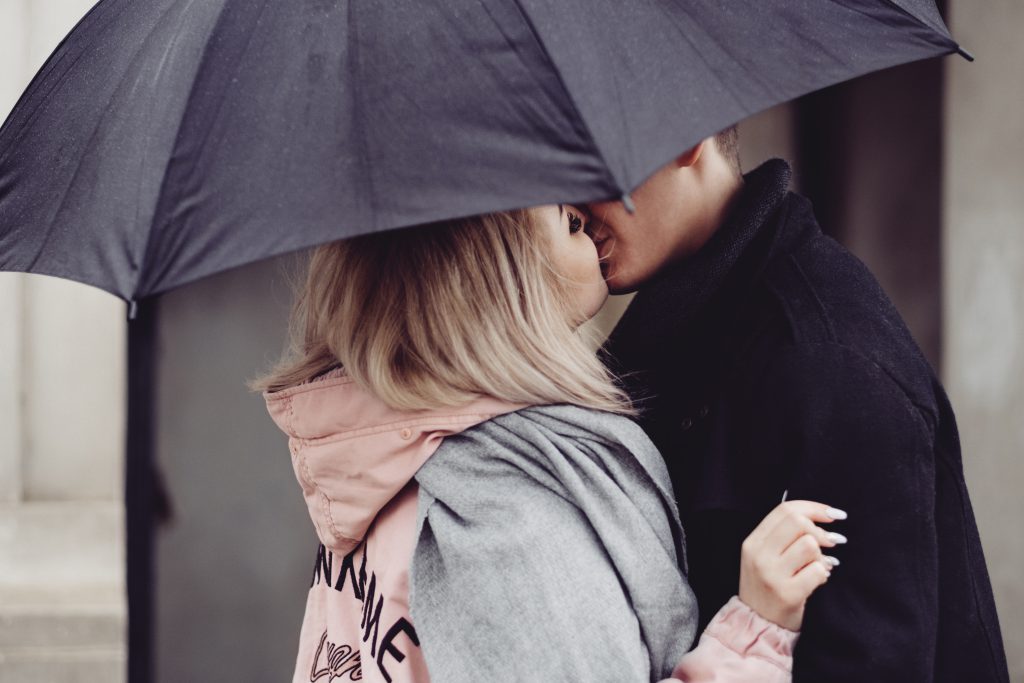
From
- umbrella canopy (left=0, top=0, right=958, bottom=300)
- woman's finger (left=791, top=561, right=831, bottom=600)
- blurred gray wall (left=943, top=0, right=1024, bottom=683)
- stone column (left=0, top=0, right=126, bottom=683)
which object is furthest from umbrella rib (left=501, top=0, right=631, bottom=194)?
stone column (left=0, top=0, right=126, bottom=683)

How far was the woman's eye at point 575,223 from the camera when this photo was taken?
1969mm

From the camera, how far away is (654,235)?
78.6 inches

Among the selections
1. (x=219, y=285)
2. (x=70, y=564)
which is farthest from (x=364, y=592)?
(x=70, y=564)

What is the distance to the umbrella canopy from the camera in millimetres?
1480

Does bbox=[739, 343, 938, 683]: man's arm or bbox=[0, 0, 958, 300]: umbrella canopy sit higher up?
bbox=[0, 0, 958, 300]: umbrella canopy

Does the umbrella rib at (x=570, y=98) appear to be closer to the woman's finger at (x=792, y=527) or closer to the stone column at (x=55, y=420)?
the woman's finger at (x=792, y=527)

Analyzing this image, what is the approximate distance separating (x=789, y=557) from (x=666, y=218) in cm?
63

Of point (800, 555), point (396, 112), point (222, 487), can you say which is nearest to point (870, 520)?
point (800, 555)

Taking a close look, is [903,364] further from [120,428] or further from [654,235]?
[120,428]

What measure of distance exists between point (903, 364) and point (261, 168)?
3.21 feet

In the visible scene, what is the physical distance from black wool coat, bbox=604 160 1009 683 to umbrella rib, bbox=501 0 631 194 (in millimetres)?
489

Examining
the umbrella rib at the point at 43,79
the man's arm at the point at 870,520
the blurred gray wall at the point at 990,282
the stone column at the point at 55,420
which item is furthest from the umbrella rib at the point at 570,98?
the stone column at the point at 55,420

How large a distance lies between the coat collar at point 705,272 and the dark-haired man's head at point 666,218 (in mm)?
28

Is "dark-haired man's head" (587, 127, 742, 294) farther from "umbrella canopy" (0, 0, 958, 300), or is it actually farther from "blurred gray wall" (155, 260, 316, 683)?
"blurred gray wall" (155, 260, 316, 683)
